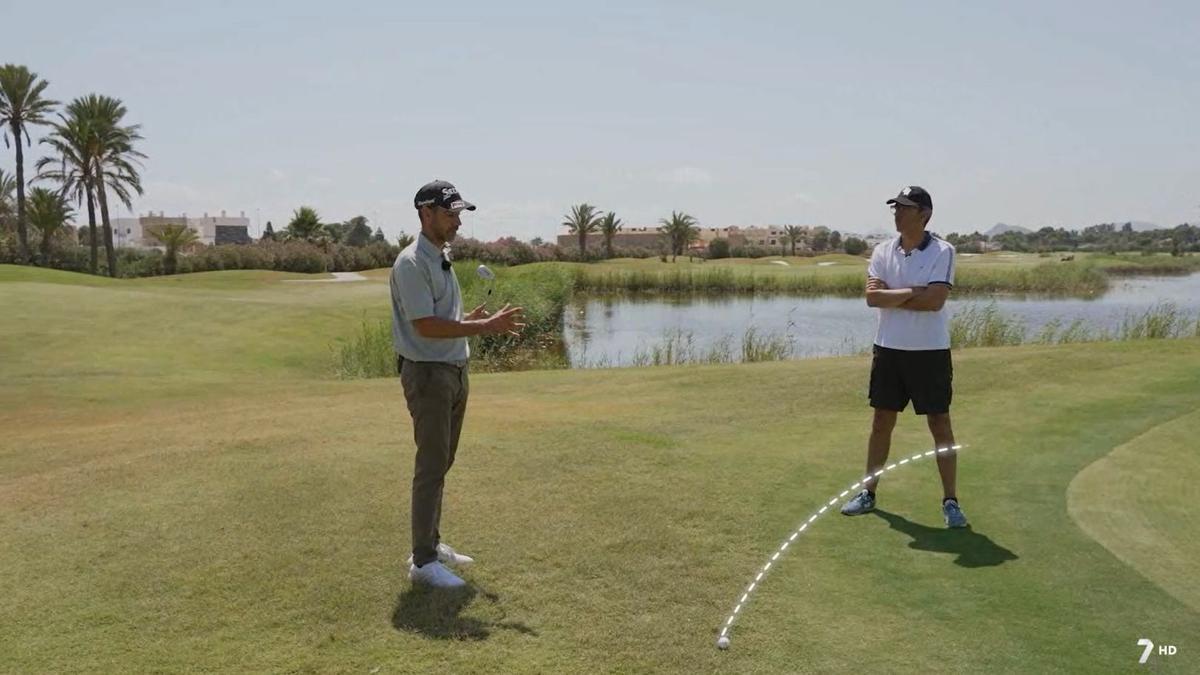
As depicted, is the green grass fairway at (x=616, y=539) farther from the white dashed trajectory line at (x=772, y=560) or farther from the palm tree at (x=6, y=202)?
the palm tree at (x=6, y=202)

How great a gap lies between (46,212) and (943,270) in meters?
67.8

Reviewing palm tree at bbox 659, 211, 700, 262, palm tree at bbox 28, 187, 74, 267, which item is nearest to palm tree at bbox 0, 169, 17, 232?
palm tree at bbox 28, 187, 74, 267

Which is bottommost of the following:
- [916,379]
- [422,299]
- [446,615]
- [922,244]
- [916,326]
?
[446,615]

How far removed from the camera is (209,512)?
6309 mm

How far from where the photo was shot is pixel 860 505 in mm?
6383

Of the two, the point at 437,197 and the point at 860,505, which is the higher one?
the point at 437,197

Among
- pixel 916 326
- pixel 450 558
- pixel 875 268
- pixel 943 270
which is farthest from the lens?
pixel 875 268

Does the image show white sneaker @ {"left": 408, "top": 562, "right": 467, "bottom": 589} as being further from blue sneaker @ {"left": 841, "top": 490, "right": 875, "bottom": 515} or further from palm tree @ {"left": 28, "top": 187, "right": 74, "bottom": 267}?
palm tree @ {"left": 28, "top": 187, "right": 74, "bottom": 267}

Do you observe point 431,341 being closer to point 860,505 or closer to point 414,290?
point 414,290

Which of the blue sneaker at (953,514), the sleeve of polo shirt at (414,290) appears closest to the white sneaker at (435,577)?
the sleeve of polo shirt at (414,290)

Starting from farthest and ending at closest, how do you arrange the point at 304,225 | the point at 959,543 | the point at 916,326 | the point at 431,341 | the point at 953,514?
the point at 304,225, the point at 916,326, the point at 953,514, the point at 959,543, the point at 431,341

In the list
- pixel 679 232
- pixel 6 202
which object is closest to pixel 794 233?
pixel 679 232

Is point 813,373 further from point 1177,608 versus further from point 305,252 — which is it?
point 305,252

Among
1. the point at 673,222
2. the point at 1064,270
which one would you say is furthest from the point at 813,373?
the point at 673,222
